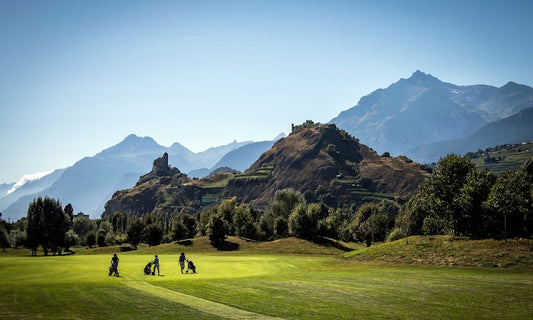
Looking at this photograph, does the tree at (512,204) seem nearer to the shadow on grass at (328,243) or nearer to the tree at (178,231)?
the shadow on grass at (328,243)

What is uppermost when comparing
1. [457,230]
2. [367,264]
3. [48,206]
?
[48,206]

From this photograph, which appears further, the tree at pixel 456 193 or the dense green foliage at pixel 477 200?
the tree at pixel 456 193

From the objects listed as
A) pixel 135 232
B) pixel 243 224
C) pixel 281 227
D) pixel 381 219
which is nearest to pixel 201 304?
pixel 281 227

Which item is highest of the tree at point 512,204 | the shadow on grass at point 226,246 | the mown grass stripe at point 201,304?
the tree at point 512,204

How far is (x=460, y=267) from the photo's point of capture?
185 ft

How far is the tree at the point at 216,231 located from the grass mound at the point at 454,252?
4886 cm

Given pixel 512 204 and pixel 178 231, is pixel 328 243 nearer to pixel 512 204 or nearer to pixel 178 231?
pixel 512 204

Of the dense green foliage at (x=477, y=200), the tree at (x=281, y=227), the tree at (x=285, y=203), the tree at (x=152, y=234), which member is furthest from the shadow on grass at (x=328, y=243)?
the tree at (x=152, y=234)

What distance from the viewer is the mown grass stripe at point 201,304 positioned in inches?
973

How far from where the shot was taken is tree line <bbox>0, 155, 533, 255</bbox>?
70.2 meters

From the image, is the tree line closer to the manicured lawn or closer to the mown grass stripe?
the manicured lawn

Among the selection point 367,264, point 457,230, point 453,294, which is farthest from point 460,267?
point 453,294

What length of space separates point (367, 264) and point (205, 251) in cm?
5571

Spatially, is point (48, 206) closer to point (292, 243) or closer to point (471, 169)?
point (292, 243)
